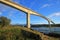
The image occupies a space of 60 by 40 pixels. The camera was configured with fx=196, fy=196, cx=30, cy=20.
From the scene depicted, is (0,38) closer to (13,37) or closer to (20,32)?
(13,37)

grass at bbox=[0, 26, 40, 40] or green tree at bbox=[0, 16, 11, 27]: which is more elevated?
green tree at bbox=[0, 16, 11, 27]

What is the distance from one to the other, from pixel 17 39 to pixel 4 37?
1434 mm

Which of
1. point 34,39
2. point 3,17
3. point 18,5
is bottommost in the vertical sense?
point 34,39

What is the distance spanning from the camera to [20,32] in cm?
2089

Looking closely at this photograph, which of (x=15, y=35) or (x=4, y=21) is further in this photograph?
(x=4, y=21)

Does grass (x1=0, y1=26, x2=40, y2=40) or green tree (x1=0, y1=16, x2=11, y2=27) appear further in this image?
green tree (x1=0, y1=16, x2=11, y2=27)

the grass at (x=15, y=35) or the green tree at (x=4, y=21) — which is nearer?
the grass at (x=15, y=35)

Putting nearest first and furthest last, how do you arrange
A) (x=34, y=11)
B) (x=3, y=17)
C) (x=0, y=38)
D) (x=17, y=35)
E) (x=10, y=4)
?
(x=0, y=38) < (x=17, y=35) < (x=3, y=17) < (x=10, y=4) < (x=34, y=11)

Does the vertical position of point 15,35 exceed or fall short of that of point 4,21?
it falls short

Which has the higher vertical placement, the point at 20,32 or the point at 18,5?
the point at 18,5

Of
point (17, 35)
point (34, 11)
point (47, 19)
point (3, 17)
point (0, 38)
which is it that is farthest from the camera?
point (47, 19)

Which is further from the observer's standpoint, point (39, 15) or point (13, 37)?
point (39, 15)

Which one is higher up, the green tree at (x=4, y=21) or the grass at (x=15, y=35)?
the green tree at (x=4, y=21)

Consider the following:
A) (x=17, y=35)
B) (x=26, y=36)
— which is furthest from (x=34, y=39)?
(x=17, y=35)
